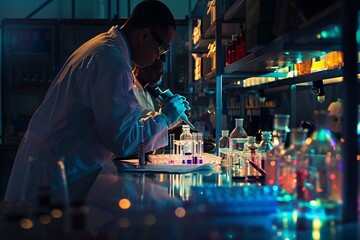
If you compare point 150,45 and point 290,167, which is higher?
point 150,45

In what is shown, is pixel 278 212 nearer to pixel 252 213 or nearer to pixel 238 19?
pixel 252 213

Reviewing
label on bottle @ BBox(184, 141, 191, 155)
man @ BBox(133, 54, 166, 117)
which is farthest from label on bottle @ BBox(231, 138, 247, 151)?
man @ BBox(133, 54, 166, 117)

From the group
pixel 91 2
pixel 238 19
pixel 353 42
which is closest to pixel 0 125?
pixel 91 2

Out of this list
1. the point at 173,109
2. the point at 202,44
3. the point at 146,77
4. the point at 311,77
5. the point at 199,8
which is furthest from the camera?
the point at 199,8

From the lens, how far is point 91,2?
5773mm

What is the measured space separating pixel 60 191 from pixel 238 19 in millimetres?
2145

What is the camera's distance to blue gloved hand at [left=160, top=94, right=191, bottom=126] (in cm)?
235

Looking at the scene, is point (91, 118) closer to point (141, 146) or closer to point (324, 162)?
point (141, 146)

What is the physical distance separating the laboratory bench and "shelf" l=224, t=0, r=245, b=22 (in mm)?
1191

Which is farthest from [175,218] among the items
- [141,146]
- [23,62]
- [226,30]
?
[23,62]

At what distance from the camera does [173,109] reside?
2363 millimetres

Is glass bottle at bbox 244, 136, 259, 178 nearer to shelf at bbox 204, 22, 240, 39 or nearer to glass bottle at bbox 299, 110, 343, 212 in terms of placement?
glass bottle at bbox 299, 110, 343, 212

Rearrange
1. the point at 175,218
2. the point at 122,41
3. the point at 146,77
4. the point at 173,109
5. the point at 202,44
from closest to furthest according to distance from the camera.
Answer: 1. the point at 175,218
2. the point at 122,41
3. the point at 173,109
4. the point at 146,77
5. the point at 202,44

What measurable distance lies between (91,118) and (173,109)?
0.44m
